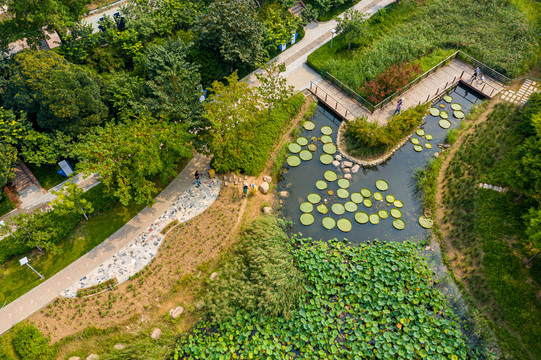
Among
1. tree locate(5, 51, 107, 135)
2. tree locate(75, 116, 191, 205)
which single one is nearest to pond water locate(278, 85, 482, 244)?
tree locate(75, 116, 191, 205)

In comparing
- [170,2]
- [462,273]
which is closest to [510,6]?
[462,273]

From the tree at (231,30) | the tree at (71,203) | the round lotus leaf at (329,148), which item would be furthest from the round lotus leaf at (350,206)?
the tree at (71,203)

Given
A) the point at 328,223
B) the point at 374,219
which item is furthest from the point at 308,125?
the point at 374,219

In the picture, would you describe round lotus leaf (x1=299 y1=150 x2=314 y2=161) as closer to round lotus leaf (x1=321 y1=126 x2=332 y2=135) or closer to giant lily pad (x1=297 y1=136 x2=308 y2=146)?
giant lily pad (x1=297 y1=136 x2=308 y2=146)

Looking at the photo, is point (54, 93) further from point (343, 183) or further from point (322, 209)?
point (343, 183)

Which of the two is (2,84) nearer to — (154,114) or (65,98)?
(65,98)

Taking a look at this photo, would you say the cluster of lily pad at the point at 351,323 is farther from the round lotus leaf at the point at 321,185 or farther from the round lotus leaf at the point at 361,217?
the round lotus leaf at the point at 321,185

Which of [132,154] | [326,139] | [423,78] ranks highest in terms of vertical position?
[132,154]
